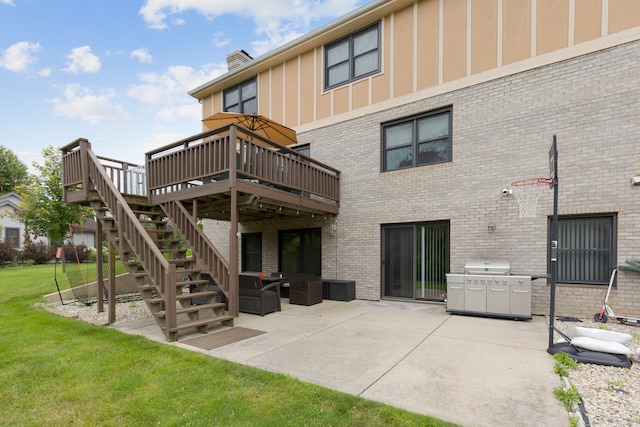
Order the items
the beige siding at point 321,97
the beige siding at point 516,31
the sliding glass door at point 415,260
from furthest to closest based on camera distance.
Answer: the beige siding at point 321,97 → the sliding glass door at point 415,260 → the beige siding at point 516,31

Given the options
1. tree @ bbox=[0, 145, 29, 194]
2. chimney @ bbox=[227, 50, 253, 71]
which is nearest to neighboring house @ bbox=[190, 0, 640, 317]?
chimney @ bbox=[227, 50, 253, 71]

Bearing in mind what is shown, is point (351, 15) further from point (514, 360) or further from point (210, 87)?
point (514, 360)

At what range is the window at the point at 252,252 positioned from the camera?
39.3 ft

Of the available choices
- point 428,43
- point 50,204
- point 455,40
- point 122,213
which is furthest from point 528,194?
point 50,204

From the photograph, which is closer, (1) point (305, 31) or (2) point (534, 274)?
(2) point (534, 274)

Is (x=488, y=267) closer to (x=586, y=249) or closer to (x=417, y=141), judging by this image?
(x=586, y=249)

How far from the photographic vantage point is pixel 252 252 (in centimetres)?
1222

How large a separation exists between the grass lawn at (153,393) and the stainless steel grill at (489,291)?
15.4ft

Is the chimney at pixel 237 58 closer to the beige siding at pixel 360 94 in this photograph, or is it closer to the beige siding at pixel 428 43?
the beige siding at pixel 360 94

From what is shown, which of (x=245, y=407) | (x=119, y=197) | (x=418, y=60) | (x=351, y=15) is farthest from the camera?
(x=351, y=15)

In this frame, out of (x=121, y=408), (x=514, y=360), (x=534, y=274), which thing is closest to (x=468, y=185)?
(x=534, y=274)

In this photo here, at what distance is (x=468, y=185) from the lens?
766 cm

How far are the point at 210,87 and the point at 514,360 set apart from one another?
44.0ft

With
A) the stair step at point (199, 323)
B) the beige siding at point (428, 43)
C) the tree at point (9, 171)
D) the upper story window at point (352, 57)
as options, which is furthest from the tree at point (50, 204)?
the tree at point (9, 171)
